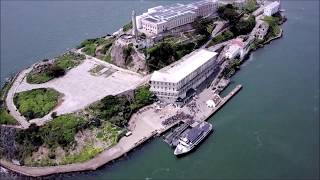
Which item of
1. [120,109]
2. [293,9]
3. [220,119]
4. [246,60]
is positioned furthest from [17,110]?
[293,9]

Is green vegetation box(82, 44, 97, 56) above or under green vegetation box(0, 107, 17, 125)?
above

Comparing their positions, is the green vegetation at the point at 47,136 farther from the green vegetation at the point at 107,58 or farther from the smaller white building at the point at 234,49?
the smaller white building at the point at 234,49

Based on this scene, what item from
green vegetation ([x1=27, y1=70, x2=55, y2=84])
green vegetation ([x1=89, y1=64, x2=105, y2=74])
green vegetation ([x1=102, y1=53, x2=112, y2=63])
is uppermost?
green vegetation ([x1=102, y1=53, x2=112, y2=63])

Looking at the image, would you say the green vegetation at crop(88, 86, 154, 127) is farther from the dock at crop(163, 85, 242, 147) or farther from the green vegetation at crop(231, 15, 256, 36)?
the green vegetation at crop(231, 15, 256, 36)

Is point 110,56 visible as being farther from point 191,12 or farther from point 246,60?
point 246,60

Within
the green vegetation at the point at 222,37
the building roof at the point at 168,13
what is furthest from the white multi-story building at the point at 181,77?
the building roof at the point at 168,13

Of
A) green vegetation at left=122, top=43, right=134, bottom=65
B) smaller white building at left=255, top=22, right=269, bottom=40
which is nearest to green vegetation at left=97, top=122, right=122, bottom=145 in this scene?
green vegetation at left=122, top=43, right=134, bottom=65
